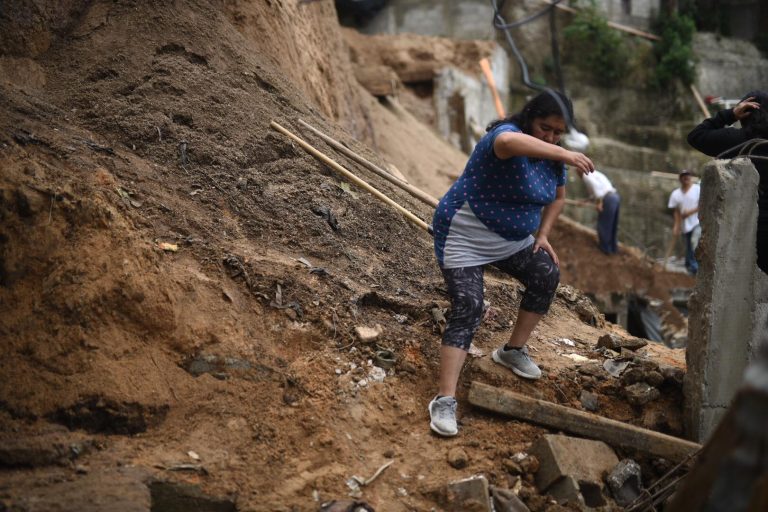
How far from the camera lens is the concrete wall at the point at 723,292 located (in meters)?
3.70

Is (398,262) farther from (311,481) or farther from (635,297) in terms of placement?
(635,297)

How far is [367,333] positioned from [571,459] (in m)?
1.28

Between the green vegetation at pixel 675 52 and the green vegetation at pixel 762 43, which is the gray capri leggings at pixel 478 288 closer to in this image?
the green vegetation at pixel 675 52

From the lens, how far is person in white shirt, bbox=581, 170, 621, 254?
11.8m

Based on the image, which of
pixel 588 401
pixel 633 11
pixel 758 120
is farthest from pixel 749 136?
pixel 633 11

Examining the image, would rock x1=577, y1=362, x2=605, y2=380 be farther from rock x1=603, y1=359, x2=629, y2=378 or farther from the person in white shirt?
the person in white shirt

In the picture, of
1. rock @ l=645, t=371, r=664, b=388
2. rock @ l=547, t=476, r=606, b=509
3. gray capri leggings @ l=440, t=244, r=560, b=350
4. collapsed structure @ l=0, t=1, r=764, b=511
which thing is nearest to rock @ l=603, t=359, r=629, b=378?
collapsed structure @ l=0, t=1, r=764, b=511

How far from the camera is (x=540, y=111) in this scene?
364cm

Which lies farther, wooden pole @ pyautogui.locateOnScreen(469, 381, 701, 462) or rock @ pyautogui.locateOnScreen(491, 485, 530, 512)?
wooden pole @ pyautogui.locateOnScreen(469, 381, 701, 462)

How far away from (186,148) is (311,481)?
2794mm

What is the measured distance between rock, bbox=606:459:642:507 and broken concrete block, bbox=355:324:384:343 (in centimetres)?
Answer: 142

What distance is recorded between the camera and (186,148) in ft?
17.2

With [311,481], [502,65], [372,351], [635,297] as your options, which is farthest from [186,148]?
[502,65]

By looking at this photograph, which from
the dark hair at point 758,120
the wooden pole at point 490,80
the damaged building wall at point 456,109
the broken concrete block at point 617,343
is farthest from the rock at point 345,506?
the wooden pole at point 490,80
